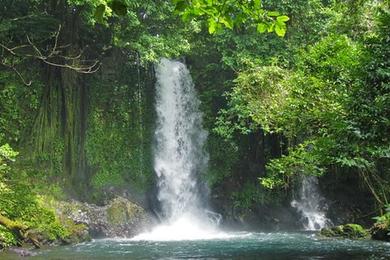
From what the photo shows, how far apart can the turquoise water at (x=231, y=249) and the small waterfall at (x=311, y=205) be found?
4403mm

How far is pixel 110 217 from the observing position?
17.0 m

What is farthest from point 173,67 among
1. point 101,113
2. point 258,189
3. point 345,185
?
point 345,185

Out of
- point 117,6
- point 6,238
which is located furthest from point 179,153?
point 117,6

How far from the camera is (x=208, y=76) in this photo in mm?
21250

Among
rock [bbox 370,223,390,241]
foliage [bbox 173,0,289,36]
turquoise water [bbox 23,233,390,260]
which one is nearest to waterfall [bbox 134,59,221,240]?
turquoise water [bbox 23,233,390,260]

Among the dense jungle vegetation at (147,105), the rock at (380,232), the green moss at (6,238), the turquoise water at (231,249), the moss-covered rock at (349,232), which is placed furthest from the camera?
the moss-covered rock at (349,232)

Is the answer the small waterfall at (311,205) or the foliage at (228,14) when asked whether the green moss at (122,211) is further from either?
the foliage at (228,14)

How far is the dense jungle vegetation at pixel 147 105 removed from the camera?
12.2m

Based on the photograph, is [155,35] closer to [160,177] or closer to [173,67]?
[173,67]

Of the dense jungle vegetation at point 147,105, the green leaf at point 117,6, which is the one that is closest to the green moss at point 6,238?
the dense jungle vegetation at point 147,105

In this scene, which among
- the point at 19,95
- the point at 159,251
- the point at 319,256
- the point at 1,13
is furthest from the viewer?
the point at 19,95

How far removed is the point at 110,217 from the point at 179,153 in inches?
178

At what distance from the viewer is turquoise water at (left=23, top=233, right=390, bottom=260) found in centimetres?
1062

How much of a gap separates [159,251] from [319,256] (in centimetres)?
391
